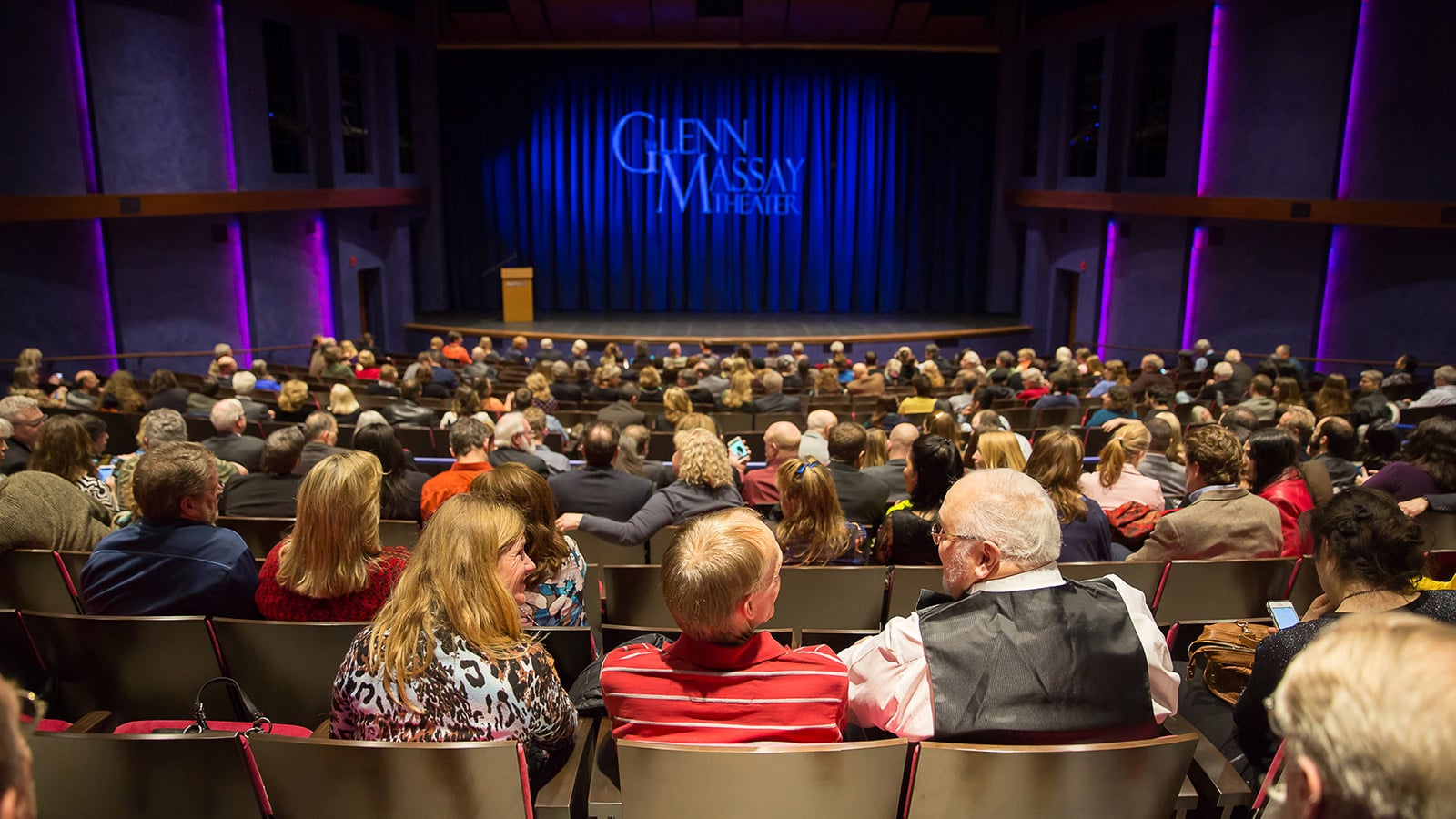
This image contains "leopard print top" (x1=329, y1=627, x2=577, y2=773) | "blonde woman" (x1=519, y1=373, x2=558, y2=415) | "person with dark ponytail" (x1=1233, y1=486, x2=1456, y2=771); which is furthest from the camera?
"blonde woman" (x1=519, y1=373, x2=558, y2=415)

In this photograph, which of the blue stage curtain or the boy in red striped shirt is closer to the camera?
the boy in red striped shirt

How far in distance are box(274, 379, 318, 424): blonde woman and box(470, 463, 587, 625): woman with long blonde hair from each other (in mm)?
4790

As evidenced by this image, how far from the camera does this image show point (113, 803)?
2.21 meters

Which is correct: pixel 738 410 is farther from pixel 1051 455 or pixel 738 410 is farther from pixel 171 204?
pixel 171 204

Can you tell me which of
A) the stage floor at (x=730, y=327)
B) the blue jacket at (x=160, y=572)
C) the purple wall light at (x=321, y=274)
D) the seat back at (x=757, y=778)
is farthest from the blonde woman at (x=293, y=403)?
the stage floor at (x=730, y=327)

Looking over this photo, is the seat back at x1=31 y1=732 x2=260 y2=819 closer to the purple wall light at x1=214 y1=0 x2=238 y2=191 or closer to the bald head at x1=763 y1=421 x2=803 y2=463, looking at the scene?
the bald head at x1=763 y1=421 x2=803 y2=463

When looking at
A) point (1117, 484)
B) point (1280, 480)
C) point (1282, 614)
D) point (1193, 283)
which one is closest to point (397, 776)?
point (1282, 614)

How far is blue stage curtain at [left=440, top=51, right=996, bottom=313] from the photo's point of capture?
19.6 metres

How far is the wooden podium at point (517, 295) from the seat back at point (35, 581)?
14461 millimetres

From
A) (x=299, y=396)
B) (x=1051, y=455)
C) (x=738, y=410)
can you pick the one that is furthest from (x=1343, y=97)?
(x=299, y=396)

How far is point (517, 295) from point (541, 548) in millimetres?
15400

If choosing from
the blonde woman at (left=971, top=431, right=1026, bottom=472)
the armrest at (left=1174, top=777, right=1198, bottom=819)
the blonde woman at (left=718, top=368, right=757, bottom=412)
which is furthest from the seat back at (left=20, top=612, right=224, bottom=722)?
the blonde woman at (left=718, top=368, right=757, bottom=412)

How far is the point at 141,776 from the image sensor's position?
7.20ft

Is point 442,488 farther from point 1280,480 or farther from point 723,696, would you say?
point 1280,480
